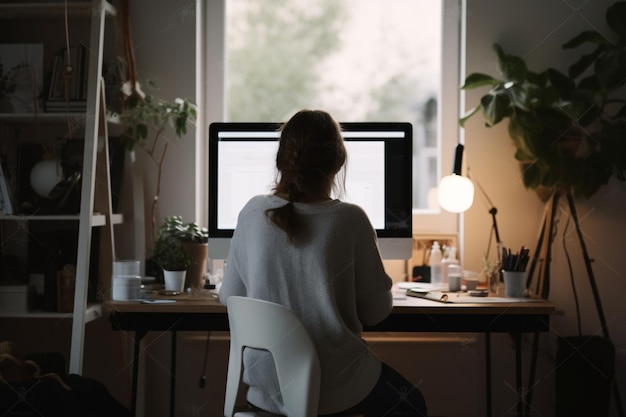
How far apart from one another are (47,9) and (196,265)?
1.09 meters

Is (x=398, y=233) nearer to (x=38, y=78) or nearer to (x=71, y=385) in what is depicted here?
(x=71, y=385)

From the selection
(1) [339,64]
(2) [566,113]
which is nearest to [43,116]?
(1) [339,64]

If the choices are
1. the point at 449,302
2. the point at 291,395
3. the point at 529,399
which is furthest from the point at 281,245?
the point at 529,399

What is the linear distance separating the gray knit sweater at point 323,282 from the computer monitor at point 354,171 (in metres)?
0.70

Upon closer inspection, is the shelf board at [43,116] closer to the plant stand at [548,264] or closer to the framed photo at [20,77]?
the framed photo at [20,77]

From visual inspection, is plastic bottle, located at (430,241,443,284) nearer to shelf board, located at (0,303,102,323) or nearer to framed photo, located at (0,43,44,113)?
shelf board, located at (0,303,102,323)

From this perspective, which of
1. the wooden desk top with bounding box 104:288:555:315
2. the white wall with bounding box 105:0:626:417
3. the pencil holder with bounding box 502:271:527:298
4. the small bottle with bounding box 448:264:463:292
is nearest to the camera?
the wooden desk top with bounding box 104:288:555:315

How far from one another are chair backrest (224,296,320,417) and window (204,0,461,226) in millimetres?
1557

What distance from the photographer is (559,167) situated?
2.83m

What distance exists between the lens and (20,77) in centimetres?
288

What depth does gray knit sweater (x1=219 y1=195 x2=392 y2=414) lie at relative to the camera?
1.86 m

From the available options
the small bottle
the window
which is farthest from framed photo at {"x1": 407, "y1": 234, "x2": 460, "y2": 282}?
the small bottle

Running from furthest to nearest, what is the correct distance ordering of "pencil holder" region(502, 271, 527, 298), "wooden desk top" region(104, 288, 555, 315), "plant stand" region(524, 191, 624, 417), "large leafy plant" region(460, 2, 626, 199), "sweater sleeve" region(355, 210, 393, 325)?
"plant stand" region(524, 191, 624, 417) → "large leafy plant" region(460, 2, 626, 199) → "pencil holder" region(502, 271, 527, 298) → "wooden desk top" region(104, 288, 555, 315) → "sweater sleeve" region(355, 210, 393, 325)

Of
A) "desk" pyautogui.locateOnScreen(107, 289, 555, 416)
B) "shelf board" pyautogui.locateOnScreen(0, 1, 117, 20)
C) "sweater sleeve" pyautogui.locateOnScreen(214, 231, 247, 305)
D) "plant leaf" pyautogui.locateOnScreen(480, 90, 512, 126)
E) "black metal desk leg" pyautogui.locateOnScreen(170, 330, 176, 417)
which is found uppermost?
"shelf board" pyautogui.locateOnScreen(0, 1, 117, 20)
